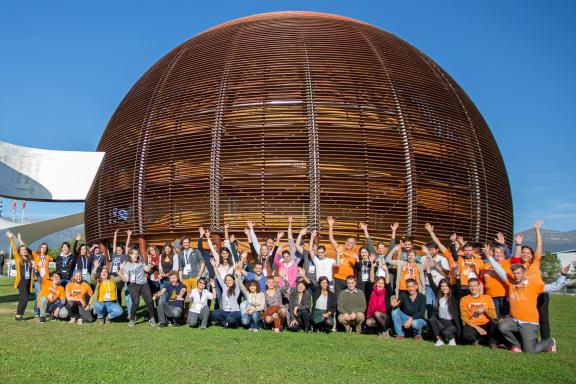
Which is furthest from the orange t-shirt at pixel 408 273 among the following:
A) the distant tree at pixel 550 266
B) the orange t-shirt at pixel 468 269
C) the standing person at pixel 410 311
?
the distant tree at pixel 550 266

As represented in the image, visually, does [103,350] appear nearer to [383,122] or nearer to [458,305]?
[458,305]

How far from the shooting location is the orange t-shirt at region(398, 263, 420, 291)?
362 inches

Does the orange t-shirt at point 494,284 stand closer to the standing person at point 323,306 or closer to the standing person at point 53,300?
the standing person at point 323,306

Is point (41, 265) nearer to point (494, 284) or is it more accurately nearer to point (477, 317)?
point (477, 317)

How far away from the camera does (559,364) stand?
6.89 meters

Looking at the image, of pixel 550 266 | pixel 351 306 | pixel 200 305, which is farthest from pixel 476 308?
pixel 550 266

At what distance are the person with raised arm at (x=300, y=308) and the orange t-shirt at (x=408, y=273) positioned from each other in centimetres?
157

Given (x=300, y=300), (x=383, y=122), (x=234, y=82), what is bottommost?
(x=300, y=300)

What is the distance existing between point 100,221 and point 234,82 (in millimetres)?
5750

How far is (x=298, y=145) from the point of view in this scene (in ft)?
46.5

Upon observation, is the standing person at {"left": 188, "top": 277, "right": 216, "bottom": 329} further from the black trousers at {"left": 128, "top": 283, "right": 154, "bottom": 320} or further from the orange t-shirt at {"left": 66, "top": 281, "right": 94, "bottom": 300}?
the orange t-shirt at {"left": 66, "top": 281, "right": 94, "bottom": 300}

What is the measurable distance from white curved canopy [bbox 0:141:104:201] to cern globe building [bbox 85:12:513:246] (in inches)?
19.8

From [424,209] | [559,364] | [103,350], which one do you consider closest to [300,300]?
[103,350]

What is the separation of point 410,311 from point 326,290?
4.80 ft
